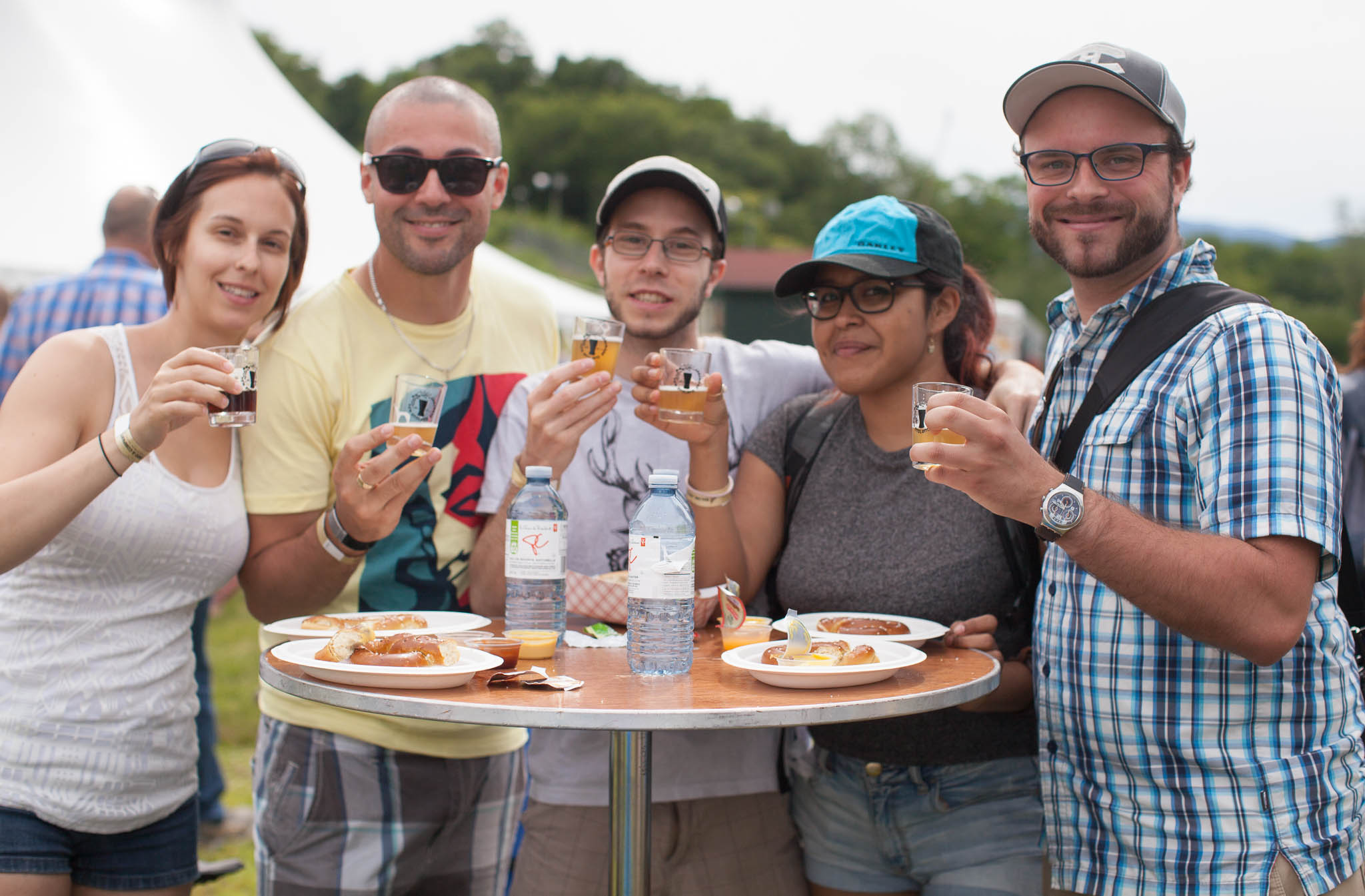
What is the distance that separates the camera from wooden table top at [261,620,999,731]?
1910 millimetres

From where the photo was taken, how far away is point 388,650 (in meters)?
2.24

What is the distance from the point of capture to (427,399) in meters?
2.76

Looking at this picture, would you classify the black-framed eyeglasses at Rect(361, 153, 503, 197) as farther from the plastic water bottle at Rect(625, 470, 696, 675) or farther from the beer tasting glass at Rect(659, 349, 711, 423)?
the plastic water bottle at Rect(625, 470, 696, 675)

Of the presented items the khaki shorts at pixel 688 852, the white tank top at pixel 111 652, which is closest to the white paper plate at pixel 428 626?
the white tank top at pixel 111 652

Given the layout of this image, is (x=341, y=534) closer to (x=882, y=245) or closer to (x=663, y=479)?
(x=663, y=479)

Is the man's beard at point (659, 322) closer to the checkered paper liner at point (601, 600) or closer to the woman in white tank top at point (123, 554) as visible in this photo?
the checkered paper liner at point (601, 600)

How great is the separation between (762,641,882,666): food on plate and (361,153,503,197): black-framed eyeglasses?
1930 millimetres

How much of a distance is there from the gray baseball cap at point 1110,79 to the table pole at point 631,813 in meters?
1.89

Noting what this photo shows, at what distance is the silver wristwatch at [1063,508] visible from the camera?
7.07 feet

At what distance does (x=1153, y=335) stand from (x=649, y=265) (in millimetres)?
1525

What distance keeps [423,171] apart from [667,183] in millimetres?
792

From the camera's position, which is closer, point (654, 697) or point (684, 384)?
point (654, 697)

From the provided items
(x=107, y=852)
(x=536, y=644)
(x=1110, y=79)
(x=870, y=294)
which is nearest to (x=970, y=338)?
(x=870, y=294)

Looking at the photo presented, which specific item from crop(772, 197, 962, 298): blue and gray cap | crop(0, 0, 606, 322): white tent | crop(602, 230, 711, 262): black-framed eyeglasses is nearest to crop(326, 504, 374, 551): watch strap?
crop(602, 230, 711, 262): black-framed eyeglasses
